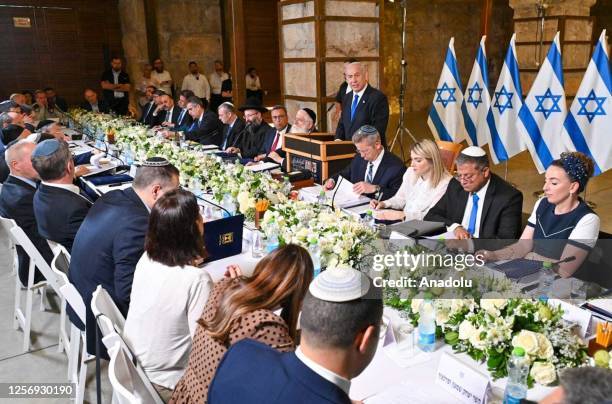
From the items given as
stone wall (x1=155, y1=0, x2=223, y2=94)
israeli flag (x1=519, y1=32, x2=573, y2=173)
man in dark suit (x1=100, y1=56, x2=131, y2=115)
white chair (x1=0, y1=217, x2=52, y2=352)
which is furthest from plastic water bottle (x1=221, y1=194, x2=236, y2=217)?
stone wall (x1=155, y1=0, x2=223, y2=94)

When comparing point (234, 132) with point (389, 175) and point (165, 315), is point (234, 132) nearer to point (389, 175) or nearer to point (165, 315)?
point (389, 175)

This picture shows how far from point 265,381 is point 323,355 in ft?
0.53

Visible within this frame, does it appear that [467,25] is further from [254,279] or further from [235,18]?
[254,279]

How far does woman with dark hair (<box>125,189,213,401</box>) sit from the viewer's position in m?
1.97

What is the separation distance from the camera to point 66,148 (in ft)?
10.8

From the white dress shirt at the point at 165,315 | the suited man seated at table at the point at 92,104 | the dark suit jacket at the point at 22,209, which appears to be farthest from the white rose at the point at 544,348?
the suited man seated at table at the point at 92,104

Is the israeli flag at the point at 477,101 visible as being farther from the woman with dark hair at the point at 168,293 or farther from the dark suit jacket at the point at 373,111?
the woman with dark hair at the point at 168,293

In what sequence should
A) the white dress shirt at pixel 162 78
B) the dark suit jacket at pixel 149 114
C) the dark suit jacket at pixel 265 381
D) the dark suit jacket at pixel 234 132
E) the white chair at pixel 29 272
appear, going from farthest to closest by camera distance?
the white dress shirt at pixel 162 78 → the dark suit jacket at pixel 149 114 → the dark suit jacket at pixel 234 132 → the white chair at pixel 29 272 → the dark suit jacket at pixel 265 381

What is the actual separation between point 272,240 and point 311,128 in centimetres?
273

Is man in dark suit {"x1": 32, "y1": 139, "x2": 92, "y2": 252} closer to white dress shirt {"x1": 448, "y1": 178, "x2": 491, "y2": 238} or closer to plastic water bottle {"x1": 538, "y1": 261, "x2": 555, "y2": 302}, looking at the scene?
white dress shirt {"x1": 448, "y1": 178, "x2": 491, "y2": 238}

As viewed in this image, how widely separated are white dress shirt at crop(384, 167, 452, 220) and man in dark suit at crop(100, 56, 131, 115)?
8194 millimetres

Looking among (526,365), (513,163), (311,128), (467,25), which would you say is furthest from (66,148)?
(467,25)

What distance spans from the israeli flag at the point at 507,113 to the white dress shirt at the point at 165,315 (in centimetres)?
521

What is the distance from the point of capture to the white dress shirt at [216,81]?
11578 millimetres
